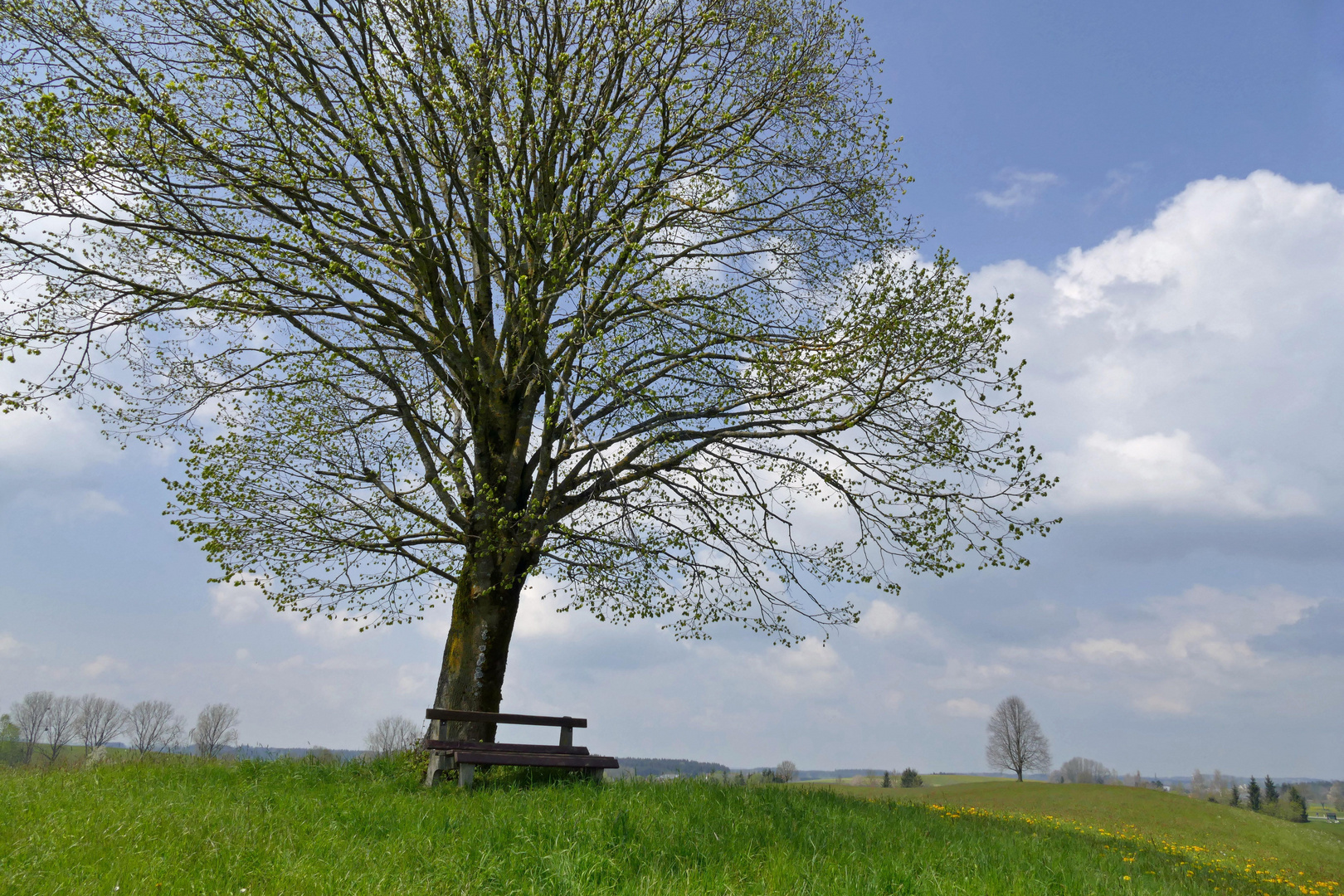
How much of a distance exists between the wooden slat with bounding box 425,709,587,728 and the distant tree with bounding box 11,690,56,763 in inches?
3536

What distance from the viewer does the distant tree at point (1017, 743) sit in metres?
70.9

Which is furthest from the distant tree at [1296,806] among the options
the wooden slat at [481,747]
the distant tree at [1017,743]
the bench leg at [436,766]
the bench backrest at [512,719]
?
the bench leg at [436,766]

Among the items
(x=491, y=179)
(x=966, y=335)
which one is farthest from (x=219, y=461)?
(x=966, y=335)

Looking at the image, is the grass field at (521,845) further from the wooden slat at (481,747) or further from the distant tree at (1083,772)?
the distant tree at (1083,772)

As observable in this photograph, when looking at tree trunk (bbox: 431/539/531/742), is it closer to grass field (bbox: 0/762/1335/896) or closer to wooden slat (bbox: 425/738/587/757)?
wooden slat (bbox: 425/738/587/757)

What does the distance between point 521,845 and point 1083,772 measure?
5122 inches

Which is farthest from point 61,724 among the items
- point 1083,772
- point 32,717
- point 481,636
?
point 1083,772

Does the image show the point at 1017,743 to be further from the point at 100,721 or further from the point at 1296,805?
the point at 100,721

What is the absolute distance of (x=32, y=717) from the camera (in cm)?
7638

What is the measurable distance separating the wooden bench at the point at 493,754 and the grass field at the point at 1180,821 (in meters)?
9.93

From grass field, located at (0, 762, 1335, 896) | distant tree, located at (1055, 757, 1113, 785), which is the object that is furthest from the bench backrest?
distant tree, located at (1055, 757, 1113, 785)

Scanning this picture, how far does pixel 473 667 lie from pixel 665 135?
891 cm

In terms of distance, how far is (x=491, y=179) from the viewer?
13.1 meters

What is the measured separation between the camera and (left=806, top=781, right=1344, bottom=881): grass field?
2144cm
